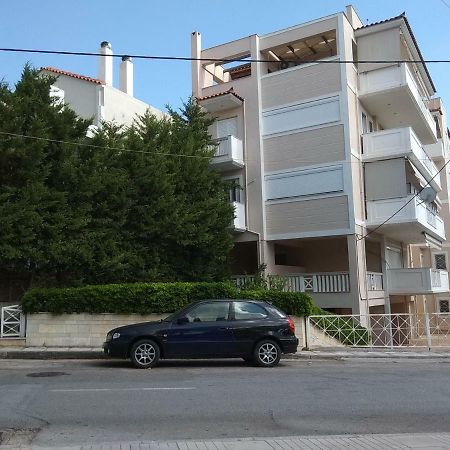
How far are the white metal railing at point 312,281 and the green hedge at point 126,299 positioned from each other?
4.75 m

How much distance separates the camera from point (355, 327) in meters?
17.3

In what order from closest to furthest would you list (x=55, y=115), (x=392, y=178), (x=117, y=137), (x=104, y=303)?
(x=104, y=303) → (x=55, y=115) → (x=117, y=137) → (x=392, y=178)

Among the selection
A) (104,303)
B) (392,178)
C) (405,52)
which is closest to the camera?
(104,303)

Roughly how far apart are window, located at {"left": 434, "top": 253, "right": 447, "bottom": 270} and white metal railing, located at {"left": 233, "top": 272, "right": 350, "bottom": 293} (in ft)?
56.0

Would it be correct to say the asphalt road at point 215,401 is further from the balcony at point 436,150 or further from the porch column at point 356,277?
the balcony at point 436,150

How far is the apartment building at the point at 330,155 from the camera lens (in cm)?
2222

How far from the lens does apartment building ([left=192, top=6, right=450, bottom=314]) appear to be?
72.9 ft

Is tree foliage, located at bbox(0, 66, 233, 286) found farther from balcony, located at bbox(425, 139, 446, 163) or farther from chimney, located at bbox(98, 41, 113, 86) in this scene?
balcony, located at bbox(425, 139, 446, 163)

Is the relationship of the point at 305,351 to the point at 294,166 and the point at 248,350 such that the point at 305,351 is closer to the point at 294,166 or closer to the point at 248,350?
the point at 248,350

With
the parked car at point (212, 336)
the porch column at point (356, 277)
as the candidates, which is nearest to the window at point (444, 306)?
the porch column at point (356, 277)

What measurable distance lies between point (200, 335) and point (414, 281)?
14650 mm

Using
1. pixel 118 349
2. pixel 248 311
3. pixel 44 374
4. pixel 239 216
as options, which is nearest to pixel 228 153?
pixel 239 216

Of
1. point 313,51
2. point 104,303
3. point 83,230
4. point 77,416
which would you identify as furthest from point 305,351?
point 313,51

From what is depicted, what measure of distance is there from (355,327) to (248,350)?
5.88 metres
